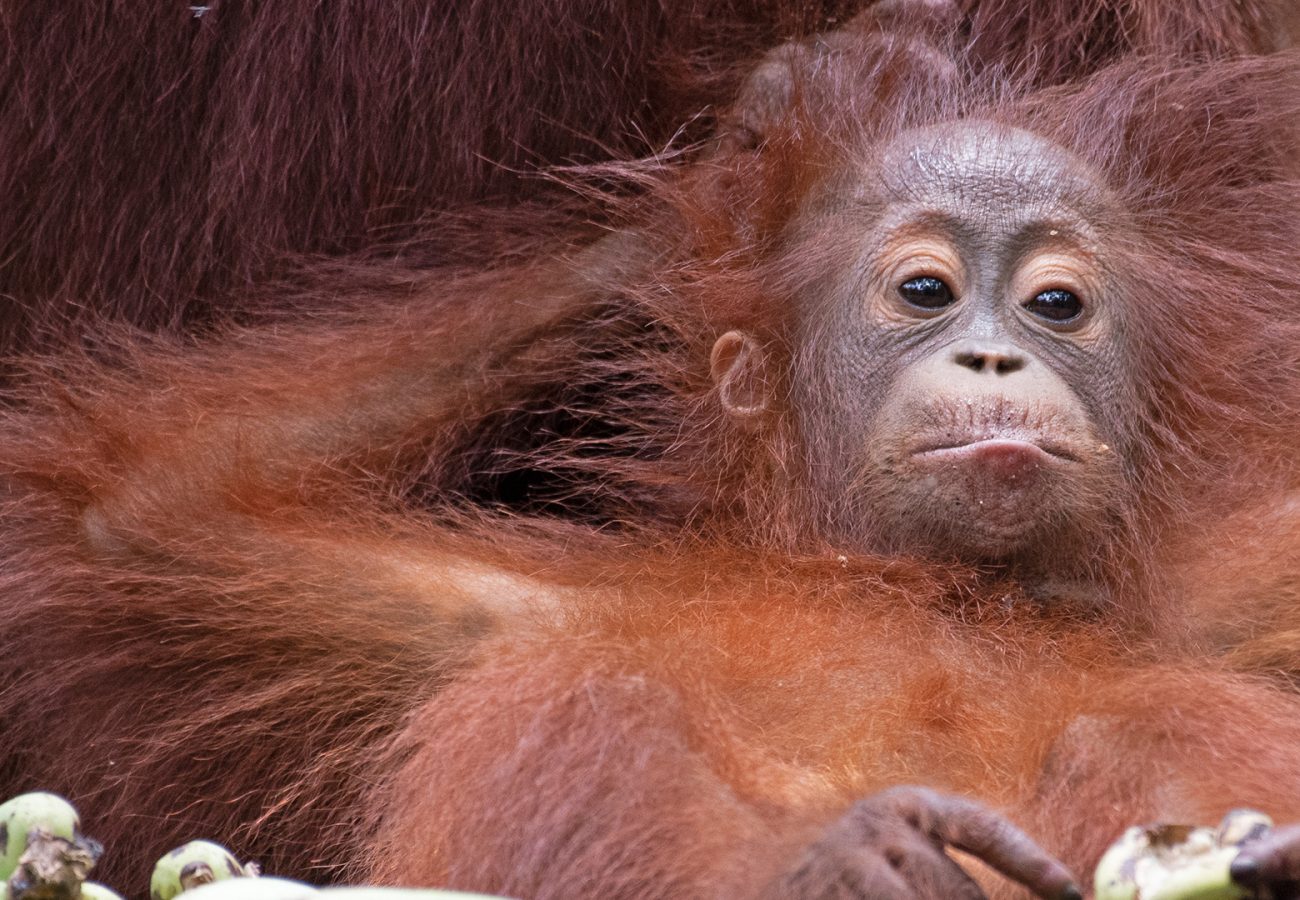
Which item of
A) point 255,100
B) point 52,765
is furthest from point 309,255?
point 52,765

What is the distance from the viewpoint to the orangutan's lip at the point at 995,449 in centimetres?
192

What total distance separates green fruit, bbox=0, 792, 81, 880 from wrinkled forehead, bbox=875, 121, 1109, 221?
111 centimetres

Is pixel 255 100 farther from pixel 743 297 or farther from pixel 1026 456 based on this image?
pixel 1026 456

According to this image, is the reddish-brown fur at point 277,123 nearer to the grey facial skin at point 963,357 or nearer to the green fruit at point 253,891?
the grey facial skin at point 963,357

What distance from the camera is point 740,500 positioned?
2.19 meters

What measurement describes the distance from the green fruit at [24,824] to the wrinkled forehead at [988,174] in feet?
3.66

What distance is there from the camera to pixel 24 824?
5.17 feet

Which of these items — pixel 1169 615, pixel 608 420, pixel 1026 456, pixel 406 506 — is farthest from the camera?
pixel 608 420

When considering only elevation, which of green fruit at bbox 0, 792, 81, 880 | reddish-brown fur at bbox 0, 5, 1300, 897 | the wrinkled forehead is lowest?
green fruit at bbox 0, 792, 81, 880

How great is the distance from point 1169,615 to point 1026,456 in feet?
0.94

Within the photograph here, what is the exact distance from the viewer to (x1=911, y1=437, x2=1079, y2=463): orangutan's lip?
6.29ft

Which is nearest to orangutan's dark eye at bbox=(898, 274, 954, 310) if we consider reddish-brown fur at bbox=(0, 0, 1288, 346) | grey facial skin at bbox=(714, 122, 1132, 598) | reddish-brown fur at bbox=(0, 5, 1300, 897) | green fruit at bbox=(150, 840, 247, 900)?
grey facial skin at bbox=(714, 122, 1132, 598)

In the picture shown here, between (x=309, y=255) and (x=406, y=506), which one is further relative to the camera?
(x=309, y=255)

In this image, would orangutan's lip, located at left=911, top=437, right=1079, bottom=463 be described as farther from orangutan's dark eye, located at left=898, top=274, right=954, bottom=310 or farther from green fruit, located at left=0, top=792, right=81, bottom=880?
green fruit, located at left=0, top=792, right=81, bottom=880
